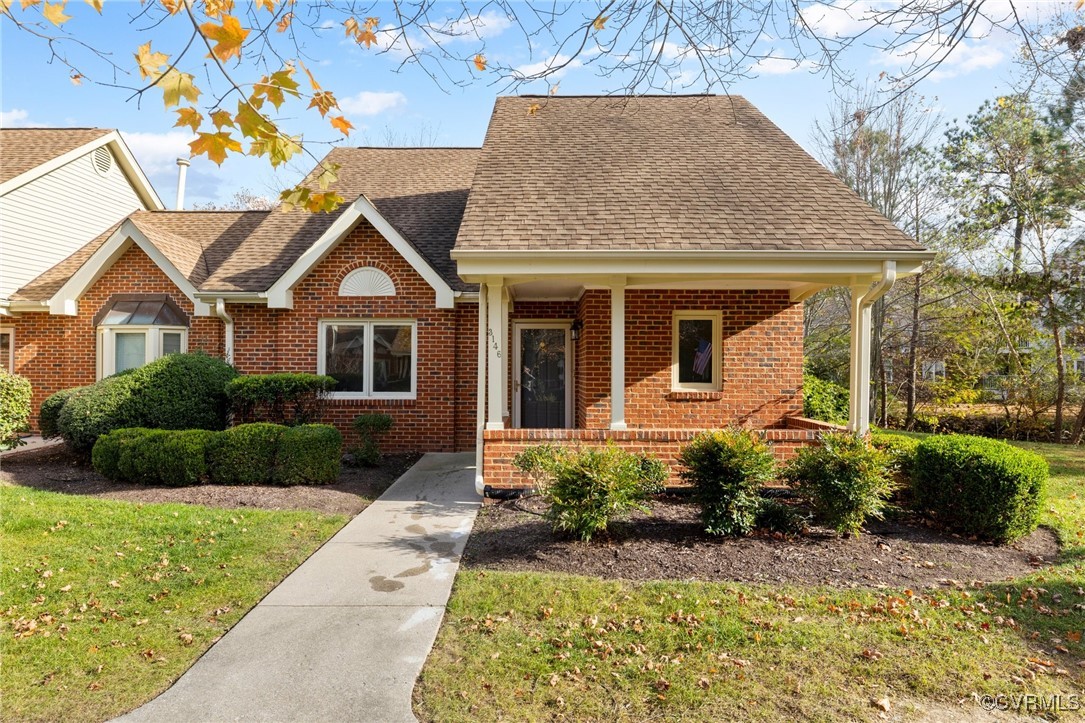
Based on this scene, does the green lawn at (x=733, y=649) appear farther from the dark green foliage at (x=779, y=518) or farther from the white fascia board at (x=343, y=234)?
the white fascia board at (x=343, y=234)

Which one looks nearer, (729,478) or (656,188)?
(729,478)

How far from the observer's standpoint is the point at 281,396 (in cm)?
979

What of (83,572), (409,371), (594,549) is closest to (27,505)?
(83,572)

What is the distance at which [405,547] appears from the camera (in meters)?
5.77

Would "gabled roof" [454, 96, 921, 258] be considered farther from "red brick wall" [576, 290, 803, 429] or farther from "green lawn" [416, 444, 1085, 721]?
"green lawn" [416, 444, 1085, 721]

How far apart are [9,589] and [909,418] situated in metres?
19.0

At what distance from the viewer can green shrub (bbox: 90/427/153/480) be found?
323 inches

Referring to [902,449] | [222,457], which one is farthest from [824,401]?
[222,457]

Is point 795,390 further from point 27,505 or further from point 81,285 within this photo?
point 81,285

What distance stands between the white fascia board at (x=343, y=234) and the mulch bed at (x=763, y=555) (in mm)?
5337

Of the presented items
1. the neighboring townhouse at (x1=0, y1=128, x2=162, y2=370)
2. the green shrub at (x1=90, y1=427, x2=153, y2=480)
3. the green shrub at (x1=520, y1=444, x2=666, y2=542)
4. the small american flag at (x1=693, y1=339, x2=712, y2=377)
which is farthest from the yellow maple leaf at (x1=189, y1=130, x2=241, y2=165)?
the neighboring townhouse at (x1=0, y1=128, x2=162, y2=370)

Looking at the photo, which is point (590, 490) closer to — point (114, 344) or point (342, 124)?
point (342, 124)

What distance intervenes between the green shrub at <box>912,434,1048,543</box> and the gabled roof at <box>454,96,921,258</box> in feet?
9.07

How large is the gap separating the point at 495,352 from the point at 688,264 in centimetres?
277
